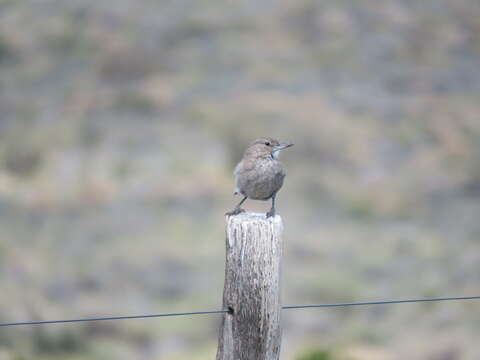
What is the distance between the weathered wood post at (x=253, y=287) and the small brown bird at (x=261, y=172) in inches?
33.9

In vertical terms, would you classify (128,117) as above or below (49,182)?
above

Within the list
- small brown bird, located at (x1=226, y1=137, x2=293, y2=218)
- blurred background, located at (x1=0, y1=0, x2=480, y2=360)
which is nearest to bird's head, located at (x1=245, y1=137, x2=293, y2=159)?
small brown bird, located at (x1=226, y1=137, x2=293, y2=218)

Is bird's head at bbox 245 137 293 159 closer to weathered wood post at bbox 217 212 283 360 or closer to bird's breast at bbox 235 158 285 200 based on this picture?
bird's breast at bbox 235 158 285 200

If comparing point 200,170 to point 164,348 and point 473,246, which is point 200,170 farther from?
point 473,246

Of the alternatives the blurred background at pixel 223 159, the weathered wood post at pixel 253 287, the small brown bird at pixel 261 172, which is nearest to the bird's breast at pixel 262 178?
the small brown bird at pixel 261 172

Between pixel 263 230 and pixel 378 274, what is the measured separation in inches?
275

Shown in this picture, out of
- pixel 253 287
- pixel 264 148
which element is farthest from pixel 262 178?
pixel 253 287

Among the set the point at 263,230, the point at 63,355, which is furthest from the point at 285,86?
the point at 263,230

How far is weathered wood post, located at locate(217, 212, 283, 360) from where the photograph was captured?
10.6 ft

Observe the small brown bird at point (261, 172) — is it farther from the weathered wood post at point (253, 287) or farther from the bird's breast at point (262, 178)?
the weathered wood post at point (253, 287)

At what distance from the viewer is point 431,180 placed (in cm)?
1074

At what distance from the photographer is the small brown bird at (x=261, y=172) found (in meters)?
4.18

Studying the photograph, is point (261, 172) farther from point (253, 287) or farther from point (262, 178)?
point (253, 287)

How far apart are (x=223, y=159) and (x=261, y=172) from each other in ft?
22.0
